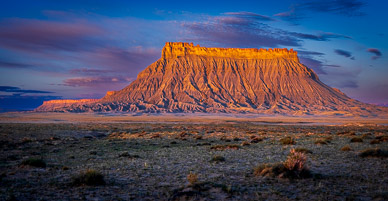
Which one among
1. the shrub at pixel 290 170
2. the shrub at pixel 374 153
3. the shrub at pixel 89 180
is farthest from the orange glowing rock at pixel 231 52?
the shrub at pixel 89 180

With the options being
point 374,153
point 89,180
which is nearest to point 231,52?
point 374,153

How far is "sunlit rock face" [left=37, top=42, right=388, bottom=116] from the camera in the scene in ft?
451

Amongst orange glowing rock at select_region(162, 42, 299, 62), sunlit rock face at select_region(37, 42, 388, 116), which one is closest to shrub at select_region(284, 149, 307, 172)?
sunlit rock face at select_region(37, 42, 388, 116)

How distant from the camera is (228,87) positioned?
6024 inches

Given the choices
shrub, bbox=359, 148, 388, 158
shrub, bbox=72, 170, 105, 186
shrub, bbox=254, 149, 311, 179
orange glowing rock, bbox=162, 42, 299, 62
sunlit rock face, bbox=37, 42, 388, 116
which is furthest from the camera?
orange glowing rock, bbox=162, 42, 299, 62

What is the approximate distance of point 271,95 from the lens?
147000 mm

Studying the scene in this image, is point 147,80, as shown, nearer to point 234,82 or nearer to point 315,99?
point 234,82

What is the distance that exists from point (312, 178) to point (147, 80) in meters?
155

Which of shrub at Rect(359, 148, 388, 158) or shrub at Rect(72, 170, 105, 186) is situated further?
shrub at Rect(359, 148, 388, 158)

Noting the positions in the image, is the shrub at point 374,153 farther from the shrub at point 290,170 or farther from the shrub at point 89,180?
the shrub at point 89,180

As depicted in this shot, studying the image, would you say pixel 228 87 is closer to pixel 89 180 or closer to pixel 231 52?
pixel 231 52

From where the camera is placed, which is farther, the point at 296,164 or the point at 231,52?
the point at 231,52

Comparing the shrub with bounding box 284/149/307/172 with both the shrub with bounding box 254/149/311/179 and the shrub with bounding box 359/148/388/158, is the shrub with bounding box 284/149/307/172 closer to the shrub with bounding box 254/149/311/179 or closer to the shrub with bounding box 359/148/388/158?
the shrub with bounding box 254/149/311/179

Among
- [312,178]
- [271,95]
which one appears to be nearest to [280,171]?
[312,178]
